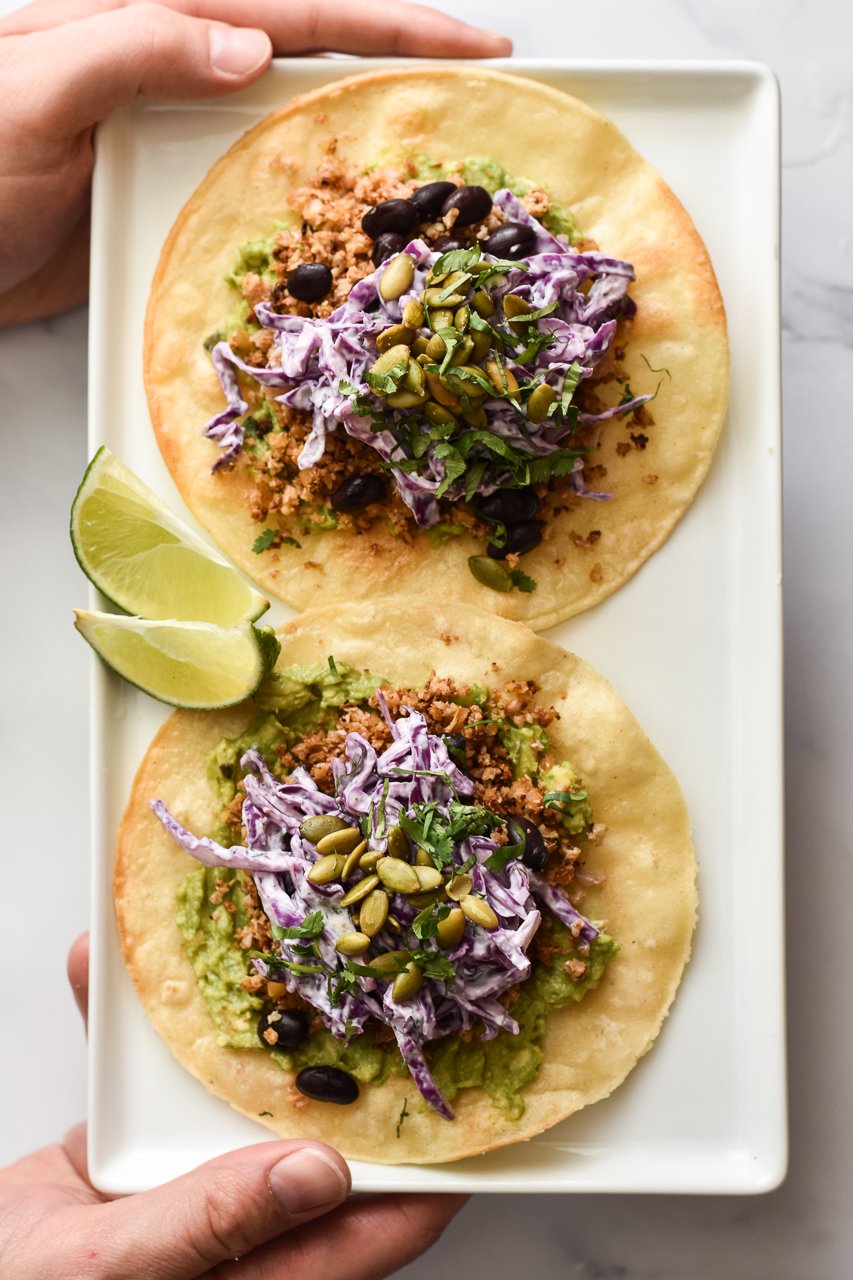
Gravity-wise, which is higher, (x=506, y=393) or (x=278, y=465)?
(x=506, y=393)

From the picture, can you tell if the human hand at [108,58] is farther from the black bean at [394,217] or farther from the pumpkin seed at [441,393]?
the pumpkin seed at [441,393]

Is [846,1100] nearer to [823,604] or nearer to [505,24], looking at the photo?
[823,604]

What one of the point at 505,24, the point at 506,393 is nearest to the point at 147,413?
the point at 506,393

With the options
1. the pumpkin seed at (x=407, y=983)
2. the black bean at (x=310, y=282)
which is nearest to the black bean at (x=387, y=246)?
the black bean at (x=310, y=282)

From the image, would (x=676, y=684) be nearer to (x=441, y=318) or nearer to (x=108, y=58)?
(x=441, y=318)

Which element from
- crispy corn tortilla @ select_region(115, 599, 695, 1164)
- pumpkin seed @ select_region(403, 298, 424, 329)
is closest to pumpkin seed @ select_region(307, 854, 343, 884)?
crispy corn tortilla @ select_region(115, 599, 695, 1164)

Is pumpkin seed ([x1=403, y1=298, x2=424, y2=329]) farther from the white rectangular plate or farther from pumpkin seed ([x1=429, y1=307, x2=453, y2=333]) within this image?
the white rectangular plate
